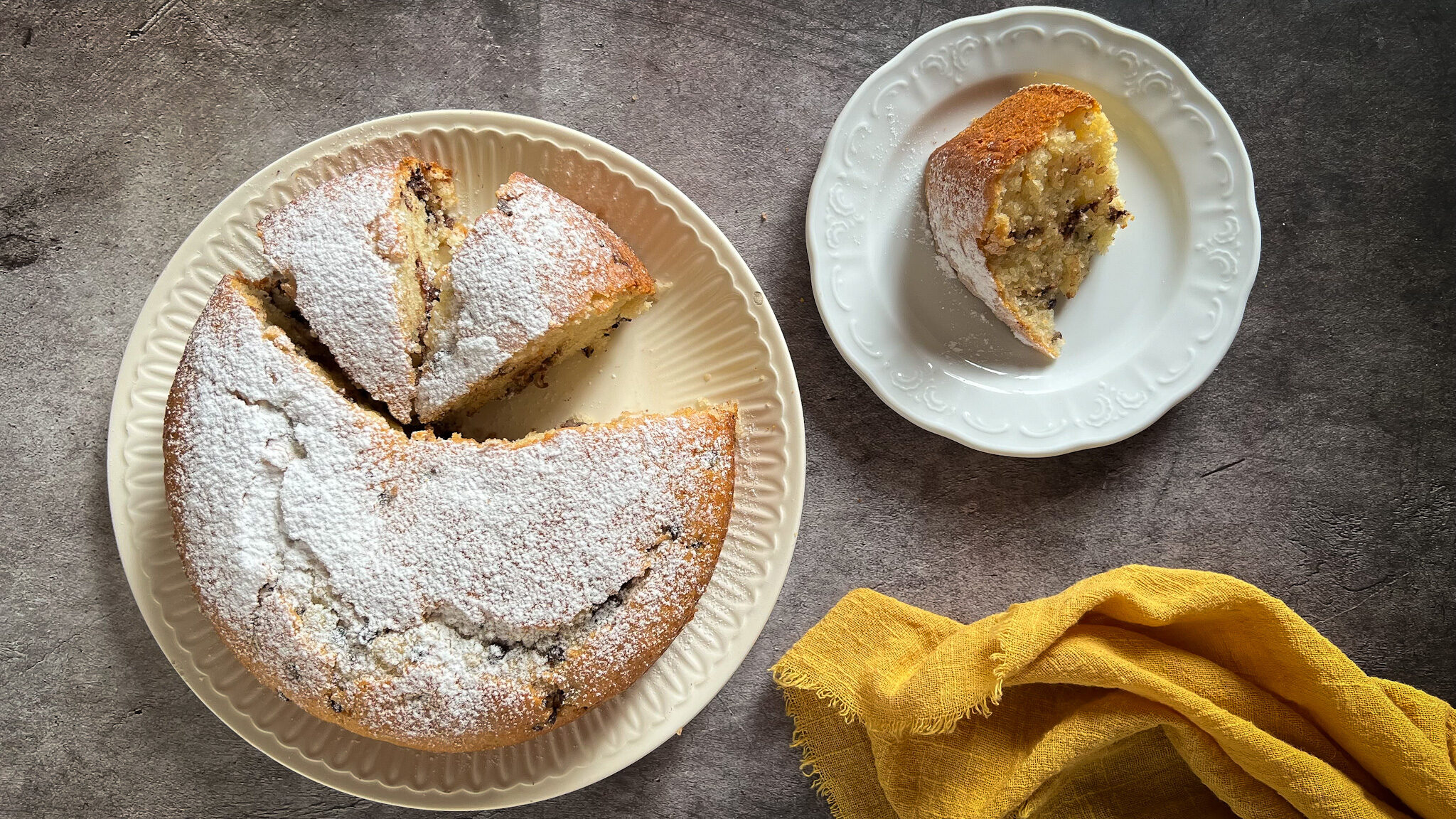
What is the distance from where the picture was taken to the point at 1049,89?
235 cm

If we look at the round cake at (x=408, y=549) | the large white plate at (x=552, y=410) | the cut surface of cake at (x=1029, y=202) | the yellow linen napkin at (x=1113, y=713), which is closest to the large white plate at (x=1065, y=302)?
the cut surface of cake at (x=1029, y=202)

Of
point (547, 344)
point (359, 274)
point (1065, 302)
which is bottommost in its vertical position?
point (1065, 302)

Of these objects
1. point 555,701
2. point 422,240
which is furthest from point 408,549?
point 422,240

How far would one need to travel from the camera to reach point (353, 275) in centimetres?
195

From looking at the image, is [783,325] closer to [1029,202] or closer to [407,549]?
A: [1029,202]

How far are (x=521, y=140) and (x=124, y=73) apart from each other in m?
1.22

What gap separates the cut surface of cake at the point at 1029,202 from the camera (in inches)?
88.7

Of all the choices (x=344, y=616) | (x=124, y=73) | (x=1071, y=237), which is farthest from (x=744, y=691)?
(x=124, y=73)

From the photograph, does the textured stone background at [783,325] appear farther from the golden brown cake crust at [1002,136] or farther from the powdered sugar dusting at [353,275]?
the powdered sugar dusting at [353,275]

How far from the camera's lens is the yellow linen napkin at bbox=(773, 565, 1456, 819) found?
2.23 meters

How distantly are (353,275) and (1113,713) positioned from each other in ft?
7.28

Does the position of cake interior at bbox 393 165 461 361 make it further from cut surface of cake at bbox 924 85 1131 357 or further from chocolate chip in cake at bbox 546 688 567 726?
cut surface of cake at bbox 924 85 1131 357

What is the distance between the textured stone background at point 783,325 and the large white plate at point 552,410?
0.29 m

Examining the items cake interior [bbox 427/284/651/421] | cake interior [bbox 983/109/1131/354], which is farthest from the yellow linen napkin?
cake interior [bbox 427/284/651/421]
